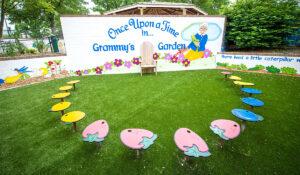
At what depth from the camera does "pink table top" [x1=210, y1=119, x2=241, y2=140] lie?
3.24 metres

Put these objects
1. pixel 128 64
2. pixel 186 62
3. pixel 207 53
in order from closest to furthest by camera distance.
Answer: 1. pixel 128 64
2. pixel 186 62
3. pixel 207 53

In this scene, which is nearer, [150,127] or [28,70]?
[150,127]

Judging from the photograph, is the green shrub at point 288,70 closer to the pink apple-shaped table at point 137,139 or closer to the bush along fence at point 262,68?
the bush along fence at point 262,68

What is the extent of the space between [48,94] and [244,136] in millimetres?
7247

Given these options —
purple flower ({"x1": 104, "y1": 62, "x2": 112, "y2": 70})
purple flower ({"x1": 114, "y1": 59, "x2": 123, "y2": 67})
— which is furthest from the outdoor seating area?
purple flower ({"x1": 104, "y1": 62, "x2": 112, "y2": 70})

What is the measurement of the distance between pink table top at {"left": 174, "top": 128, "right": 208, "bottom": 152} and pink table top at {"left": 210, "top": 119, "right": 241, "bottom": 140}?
48 centimetres

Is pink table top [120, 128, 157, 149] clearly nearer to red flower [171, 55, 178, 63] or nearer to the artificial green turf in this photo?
the artificial green turf

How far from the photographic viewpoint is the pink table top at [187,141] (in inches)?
116

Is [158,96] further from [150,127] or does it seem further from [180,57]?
[180,57]

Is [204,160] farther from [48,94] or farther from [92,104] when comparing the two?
[48,94]

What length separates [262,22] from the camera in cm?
928

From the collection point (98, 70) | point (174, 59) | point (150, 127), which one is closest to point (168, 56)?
point (174, 59)

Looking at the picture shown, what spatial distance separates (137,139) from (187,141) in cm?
98

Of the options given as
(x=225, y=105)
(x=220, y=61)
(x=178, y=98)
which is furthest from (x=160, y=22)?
(x=225, y=105)
